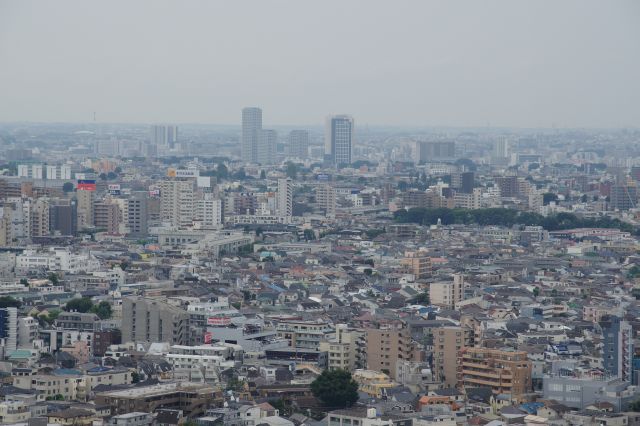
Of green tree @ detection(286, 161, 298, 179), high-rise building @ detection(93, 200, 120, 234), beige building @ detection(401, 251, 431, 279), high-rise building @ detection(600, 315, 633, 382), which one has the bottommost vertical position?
green tree @ detection(286, 161, 298, 179)

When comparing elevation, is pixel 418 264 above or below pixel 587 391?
below

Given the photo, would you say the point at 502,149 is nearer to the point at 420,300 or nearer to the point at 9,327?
the point at 420,300

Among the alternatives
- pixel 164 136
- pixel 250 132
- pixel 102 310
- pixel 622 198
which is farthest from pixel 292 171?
pixel 102 310

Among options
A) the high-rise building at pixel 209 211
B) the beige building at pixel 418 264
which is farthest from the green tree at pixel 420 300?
the high-rise building at pixel 209 211

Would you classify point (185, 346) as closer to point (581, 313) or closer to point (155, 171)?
point (581, 313)

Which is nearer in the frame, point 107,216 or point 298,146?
point 107,216

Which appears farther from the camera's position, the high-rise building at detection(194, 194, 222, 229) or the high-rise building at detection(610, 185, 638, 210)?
the high-rise building at detection(610, 185, 638, 210)

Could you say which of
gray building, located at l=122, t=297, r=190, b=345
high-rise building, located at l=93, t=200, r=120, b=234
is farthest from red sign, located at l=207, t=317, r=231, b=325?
high-rise building, located at l=93, t=200, r=120, b=234

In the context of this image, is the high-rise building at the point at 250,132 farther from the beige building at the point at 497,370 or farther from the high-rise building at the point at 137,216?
the beige building at the point at 497,370

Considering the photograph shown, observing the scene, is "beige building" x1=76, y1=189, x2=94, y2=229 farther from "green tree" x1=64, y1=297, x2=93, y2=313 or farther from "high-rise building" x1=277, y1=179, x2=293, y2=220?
"green tree" x1=64, y1=297, x2=93, y2=313
